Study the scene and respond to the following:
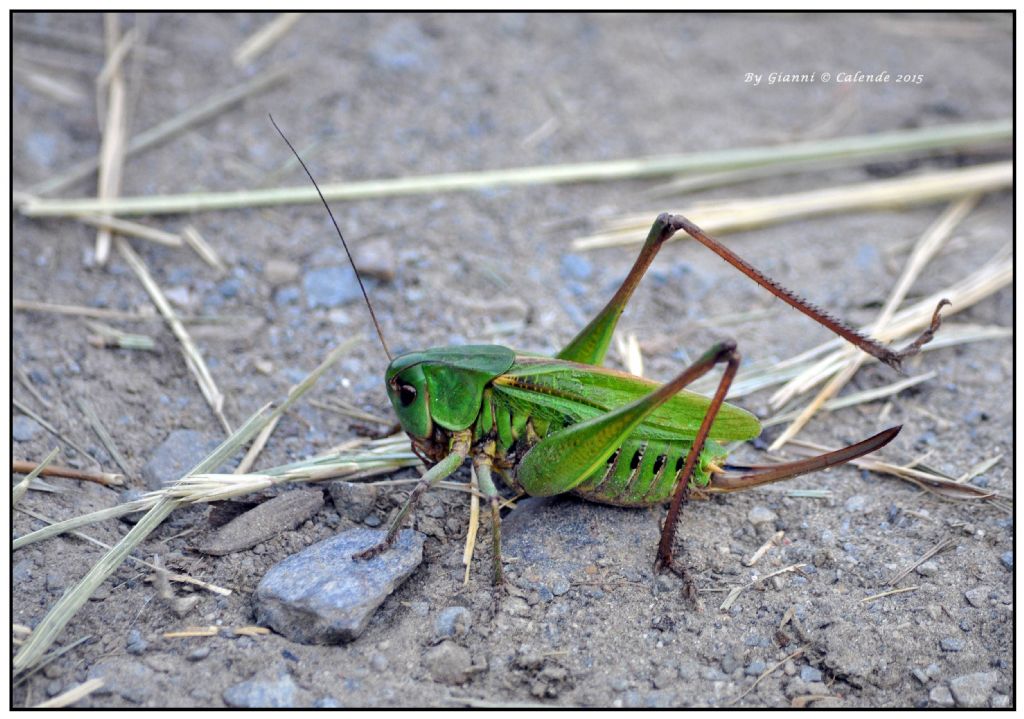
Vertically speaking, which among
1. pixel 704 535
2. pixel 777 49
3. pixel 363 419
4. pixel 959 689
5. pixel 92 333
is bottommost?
pixel 959 689

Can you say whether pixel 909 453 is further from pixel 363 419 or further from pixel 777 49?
pixel 777 49

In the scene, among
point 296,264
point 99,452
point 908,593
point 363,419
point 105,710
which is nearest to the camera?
point 105,710

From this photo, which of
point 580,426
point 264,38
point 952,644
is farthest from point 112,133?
point 952,644

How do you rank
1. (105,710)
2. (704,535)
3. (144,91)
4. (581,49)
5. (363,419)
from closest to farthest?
(105,710) → (704,535) → (363,419) → (144,91) → (581,49)

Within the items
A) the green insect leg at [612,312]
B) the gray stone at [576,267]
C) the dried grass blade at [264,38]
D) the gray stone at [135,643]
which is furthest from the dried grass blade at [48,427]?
the dried grass blade at [264,38]

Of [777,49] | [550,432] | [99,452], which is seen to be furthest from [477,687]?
[777,49]

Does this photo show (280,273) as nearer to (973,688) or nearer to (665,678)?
(665,678)
